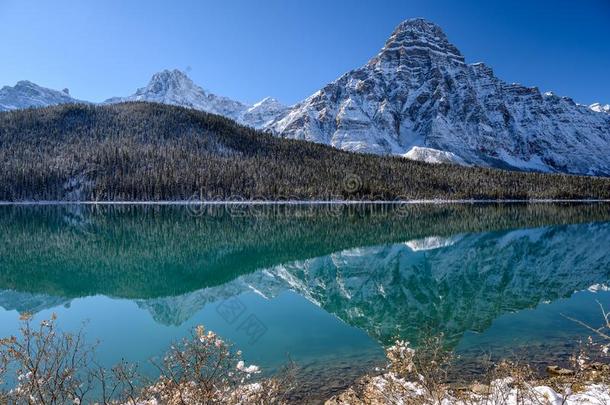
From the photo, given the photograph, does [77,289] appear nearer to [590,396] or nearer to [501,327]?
[501,327]

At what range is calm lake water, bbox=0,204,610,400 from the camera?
19.4m

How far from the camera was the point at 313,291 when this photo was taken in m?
31.9

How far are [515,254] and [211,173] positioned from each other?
132775mm

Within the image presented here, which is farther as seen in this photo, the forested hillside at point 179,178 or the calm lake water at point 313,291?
the forested hillside at point 179,178

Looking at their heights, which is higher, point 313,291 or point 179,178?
point 179,178

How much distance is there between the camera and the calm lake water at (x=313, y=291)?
765 inches

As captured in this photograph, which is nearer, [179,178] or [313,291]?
[313,291]

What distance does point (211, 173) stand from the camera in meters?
167

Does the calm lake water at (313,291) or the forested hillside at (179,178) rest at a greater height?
the forested hillside at (179,178)

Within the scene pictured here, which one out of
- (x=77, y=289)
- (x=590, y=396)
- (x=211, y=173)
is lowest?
(x=77, y=289)

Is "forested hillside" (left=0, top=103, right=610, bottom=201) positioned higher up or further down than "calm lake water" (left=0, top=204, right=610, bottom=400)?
higher up

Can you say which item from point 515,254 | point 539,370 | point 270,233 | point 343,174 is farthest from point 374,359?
point 343,174

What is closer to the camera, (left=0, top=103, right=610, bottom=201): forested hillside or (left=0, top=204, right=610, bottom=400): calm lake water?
(left=0, top=204, right=610, bottom=400): calm lake water

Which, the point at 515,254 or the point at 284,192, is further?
the point at 284,192
